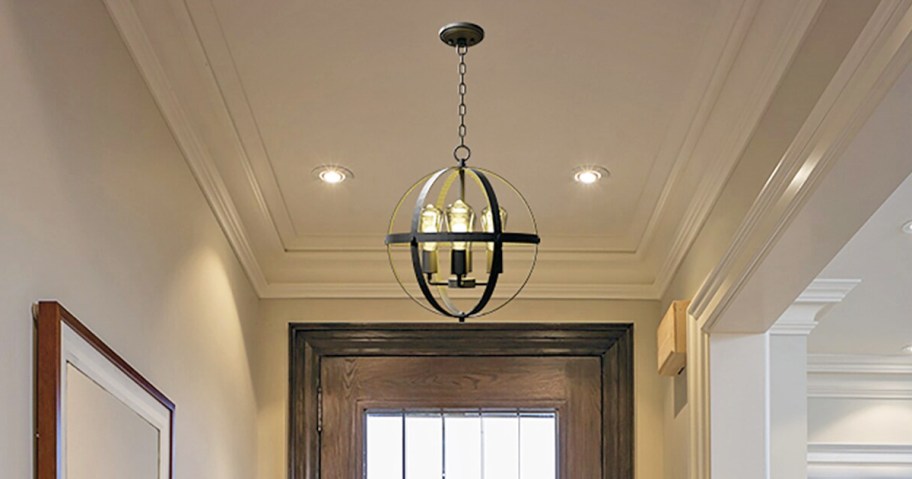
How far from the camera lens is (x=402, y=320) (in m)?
4.97

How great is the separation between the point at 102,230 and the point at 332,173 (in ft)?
4.90

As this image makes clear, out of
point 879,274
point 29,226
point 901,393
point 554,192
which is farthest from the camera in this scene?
point 901,393

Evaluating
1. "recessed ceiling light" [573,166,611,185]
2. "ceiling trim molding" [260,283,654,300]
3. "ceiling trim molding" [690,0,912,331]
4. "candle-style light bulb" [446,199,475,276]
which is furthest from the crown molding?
"candle-style light bulb" [446,199,475,276]

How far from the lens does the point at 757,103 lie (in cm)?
319

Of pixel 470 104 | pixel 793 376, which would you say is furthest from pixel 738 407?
pixel 470 104

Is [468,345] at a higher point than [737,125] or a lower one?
lower

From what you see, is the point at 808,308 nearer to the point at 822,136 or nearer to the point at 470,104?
the point at 470,104

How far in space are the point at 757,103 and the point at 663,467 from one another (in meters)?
1.99

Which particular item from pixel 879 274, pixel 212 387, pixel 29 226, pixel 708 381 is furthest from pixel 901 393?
pixel 29 226

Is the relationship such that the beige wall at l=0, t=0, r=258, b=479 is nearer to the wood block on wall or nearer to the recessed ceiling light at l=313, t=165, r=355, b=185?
the recessed ceiling light at l=313, t=165, r=355, b=185

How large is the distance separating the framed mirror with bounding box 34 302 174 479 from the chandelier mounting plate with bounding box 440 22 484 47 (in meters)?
1.01

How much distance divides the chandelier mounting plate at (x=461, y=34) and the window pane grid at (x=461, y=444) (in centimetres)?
227

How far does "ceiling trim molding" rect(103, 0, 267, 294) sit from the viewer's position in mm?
2814

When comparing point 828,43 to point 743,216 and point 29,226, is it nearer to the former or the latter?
point 743,216
